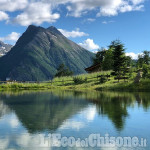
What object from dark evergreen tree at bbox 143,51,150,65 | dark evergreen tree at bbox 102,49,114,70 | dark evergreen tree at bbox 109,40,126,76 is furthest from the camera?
dark evergreen tree at bbox 143,51,150,65

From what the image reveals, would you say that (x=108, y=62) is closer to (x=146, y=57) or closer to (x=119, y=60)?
(x=119, y=60)

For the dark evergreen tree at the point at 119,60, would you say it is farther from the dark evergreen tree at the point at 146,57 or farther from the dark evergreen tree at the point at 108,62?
the dark evergreen tree at the point at 146,57

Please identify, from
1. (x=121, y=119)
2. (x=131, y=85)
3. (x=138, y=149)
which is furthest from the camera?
(x=131, y=85)

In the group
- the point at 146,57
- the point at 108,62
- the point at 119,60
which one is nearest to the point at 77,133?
the point at 119,60

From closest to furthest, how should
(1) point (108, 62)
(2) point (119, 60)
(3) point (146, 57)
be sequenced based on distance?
(2) point (119, 60)
(1) point (108, 62)
(3) point (146, 57)

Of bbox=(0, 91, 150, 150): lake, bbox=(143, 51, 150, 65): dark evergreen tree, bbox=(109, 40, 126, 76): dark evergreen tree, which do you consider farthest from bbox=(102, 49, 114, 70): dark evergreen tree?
bbox=(0, 91, 150, 150): lake

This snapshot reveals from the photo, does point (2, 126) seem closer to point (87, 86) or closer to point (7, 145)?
point (7, 145)

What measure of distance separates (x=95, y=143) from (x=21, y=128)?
7150 mm

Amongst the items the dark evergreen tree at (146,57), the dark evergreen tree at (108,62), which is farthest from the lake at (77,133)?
the dark evergreen tree at (146,57)

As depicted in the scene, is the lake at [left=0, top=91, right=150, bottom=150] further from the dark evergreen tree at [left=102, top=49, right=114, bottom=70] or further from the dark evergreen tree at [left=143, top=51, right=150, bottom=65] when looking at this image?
the dark evergreen tree at [left=143, top=51, right=150, bottom=65]

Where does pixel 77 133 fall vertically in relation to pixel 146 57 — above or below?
below

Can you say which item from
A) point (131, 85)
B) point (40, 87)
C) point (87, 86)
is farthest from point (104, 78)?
point (40, 87)

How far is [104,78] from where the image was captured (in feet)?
236

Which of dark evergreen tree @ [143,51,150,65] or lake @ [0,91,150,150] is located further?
dark evergreen tree @ [143,51,150,65]
